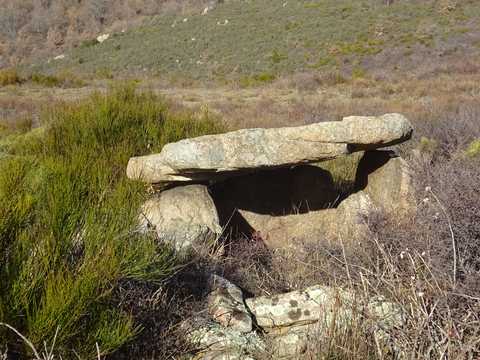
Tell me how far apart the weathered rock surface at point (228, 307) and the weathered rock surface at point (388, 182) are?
1680 millimetres

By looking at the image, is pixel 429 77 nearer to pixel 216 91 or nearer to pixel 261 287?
pixel 216 91

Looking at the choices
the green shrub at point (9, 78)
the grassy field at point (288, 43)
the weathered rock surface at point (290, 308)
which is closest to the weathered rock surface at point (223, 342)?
the weathered rock surface at point (290, 308)

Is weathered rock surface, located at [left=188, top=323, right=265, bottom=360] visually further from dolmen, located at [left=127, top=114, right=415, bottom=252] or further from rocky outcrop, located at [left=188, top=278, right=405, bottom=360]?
dolmen, located at [left=127, top=114, right=415, bottom=252]

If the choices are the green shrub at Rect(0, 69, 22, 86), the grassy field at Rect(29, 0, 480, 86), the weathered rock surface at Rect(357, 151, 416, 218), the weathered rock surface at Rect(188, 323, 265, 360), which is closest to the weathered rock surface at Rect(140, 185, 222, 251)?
the weathered rock surface at Rect(188, 323, 265, 360)

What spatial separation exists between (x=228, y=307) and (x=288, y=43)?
2557 cm

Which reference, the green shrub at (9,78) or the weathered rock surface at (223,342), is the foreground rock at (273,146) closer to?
the weathered rock surface at (223,342)

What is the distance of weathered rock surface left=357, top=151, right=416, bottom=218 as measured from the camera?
4273 millimetres

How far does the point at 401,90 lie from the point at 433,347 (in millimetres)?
14309

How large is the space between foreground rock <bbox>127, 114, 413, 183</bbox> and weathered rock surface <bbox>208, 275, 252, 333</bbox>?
3.89ft

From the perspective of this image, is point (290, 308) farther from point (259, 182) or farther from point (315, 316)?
point (259, 182)

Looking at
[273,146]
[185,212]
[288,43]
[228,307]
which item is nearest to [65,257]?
[228,307]

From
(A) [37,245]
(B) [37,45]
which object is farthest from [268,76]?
(B) [37,45]

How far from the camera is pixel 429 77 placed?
58.5 feet

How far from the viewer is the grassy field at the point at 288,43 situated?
22.5 m
